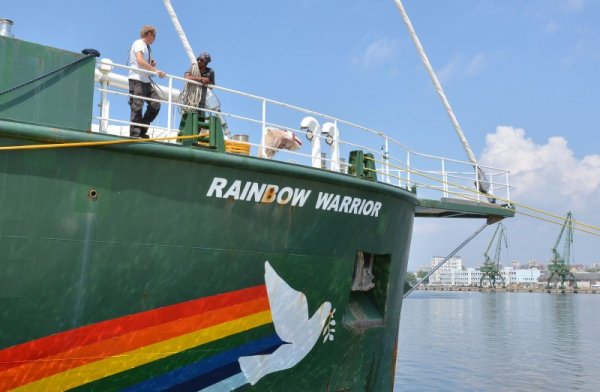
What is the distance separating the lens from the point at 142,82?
651 centimetres

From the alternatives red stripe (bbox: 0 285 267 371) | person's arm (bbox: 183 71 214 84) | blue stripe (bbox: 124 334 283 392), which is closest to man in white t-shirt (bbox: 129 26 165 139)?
person's arm (bbox: 183 71 214 84)

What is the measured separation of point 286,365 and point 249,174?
2.16m

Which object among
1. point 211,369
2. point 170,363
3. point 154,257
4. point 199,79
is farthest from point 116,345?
point 199,79

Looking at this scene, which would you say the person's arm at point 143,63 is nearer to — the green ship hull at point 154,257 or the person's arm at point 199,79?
the person's arm at point 199,79

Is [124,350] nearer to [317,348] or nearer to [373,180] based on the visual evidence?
[317,348]

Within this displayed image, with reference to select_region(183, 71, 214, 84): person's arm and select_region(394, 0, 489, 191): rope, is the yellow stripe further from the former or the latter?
select_region(394, 0, 489, 191): rope

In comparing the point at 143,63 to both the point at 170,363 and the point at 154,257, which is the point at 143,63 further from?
the point at 170,363

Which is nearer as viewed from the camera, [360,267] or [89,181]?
[89,181]

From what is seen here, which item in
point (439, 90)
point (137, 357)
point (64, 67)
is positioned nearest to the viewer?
point (64, 67)

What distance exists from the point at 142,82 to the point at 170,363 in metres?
2.89

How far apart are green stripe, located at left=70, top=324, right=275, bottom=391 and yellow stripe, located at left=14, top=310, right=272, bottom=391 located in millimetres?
41

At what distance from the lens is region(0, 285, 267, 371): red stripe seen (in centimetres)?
519

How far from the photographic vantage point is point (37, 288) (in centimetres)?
524

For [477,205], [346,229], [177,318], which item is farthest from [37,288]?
[477,205]
